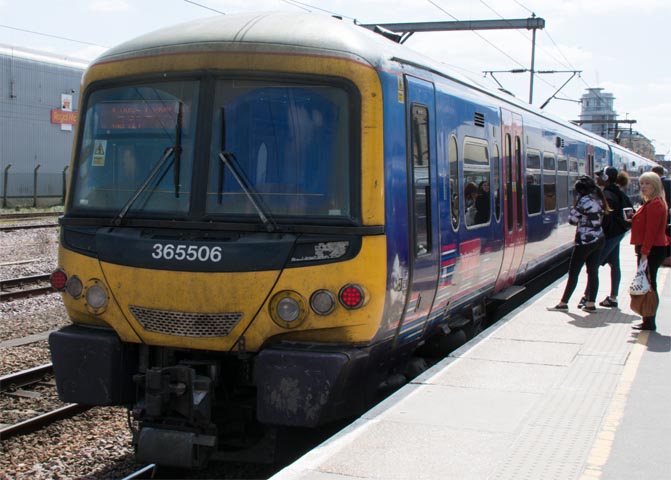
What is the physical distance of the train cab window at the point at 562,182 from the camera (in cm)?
1287

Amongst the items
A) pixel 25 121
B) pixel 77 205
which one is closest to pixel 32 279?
pixel 77 205

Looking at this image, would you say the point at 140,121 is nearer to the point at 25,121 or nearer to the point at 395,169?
the point at 395,169

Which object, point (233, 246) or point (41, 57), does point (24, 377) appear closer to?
point (233, 246)

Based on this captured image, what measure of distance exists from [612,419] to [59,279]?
378cm

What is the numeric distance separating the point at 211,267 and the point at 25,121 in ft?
99.8

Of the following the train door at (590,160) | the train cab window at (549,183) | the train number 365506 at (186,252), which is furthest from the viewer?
the train door at (590,160)

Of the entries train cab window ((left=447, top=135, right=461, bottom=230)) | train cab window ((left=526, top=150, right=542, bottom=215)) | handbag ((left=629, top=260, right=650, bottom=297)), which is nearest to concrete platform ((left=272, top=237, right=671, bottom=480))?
handbag ((left=629, top=260, right=650, bottom=297))

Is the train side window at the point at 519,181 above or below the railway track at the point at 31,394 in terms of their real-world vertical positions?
above

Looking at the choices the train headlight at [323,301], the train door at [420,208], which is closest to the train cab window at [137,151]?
the train headlight at [323,301]

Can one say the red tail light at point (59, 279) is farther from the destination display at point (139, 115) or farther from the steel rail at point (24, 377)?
the steel rail at point (24, 377)

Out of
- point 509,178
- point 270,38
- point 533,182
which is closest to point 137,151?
point 270,38

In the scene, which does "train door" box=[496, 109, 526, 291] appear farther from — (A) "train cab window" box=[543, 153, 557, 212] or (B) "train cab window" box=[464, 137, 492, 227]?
(A) "train cab window" box=[543, 153, 557, 212]

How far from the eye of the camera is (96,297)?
5.34 meters

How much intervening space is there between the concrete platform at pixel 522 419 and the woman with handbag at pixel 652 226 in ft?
2.69
